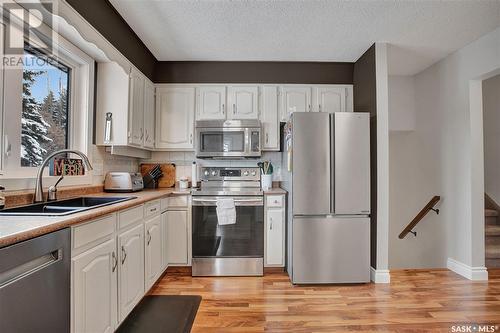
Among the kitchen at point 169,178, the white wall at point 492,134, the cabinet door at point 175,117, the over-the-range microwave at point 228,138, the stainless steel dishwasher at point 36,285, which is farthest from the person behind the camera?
the white wall at point 492,134

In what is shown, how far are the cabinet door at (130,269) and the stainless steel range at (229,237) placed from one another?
785 millimetres

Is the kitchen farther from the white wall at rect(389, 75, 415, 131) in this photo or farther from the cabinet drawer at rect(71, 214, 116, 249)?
the white wall at rect(389, 75, 415, 131)

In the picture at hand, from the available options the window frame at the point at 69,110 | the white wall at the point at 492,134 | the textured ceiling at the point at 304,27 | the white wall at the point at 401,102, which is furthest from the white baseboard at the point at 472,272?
the window frame at the point at 69,110

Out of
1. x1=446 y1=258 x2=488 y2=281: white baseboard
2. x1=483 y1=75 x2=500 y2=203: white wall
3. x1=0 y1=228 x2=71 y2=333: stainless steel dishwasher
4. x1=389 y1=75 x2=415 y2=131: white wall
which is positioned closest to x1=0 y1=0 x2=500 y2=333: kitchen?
x1=0 y1=228 x2=71 y2=333: stainless steel dishwasher

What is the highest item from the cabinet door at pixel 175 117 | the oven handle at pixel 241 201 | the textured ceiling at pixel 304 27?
the textured ceiling at pixel 304 27

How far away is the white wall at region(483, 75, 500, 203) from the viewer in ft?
12.1

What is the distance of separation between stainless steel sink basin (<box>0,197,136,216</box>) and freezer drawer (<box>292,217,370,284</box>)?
1665 millimetres

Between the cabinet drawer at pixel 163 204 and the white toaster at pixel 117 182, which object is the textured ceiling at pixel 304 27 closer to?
the white toaster at pixel 117 182

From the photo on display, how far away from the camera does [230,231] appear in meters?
2.86

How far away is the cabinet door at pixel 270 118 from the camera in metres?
3.31

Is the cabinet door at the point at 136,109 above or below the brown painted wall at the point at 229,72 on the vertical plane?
below

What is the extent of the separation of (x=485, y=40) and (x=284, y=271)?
310 cm

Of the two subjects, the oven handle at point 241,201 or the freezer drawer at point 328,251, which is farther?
the oven handle at point 241,201

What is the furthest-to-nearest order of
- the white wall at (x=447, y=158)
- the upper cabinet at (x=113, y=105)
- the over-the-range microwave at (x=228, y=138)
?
the over-the-range microwave at (x=228, y=138), the white wall at (x=447, y=158), the upper cabinet at (x=113, y=105)
